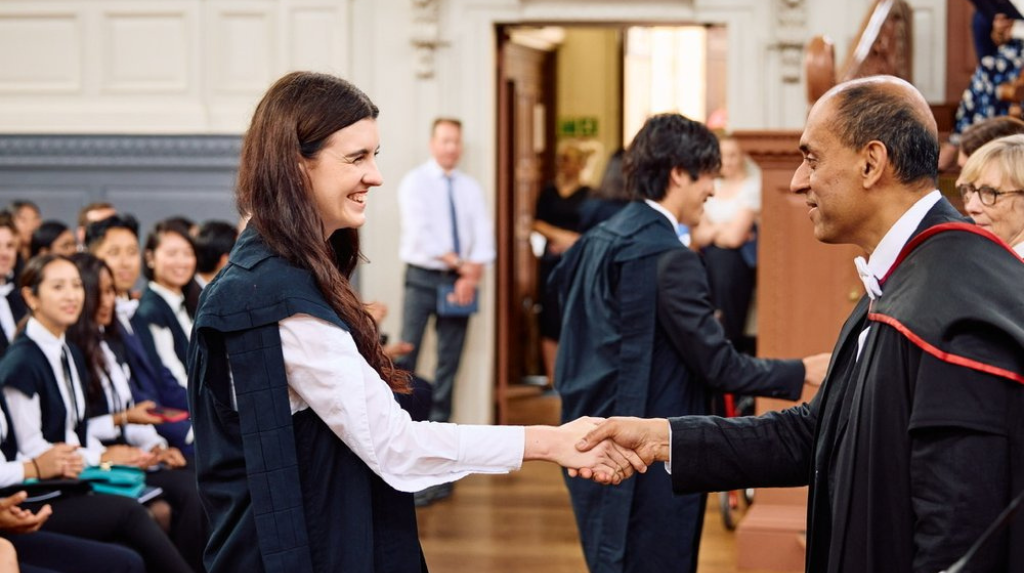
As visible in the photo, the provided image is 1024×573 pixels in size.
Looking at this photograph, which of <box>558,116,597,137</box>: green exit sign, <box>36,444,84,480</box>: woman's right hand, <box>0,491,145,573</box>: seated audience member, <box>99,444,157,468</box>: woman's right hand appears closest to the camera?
<box>0,491,145,573</box>: seated audience member

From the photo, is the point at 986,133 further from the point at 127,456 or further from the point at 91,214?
the point at 91,214

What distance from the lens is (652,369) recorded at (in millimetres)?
3721

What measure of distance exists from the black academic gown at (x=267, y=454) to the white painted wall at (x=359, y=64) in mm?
5962

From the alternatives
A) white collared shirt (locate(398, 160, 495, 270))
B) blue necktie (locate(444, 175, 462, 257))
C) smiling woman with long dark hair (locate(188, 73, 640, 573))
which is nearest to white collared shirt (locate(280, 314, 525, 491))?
smiling woman with long dark hair (locate(188, 73, 640, 573))

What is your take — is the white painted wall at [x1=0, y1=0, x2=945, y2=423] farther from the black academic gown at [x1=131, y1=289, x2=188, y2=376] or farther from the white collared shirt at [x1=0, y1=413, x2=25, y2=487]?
the white collared shirt at [x1=0, y1=413, x2=25, y2=487]

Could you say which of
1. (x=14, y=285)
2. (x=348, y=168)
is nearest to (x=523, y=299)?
(x=14, y=285)

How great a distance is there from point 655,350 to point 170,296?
8.25 ft

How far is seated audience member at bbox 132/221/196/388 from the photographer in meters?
5.39

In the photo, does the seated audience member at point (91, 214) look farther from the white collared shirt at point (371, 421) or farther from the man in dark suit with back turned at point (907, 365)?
the man in dark suit with back turned at point (907, 365)

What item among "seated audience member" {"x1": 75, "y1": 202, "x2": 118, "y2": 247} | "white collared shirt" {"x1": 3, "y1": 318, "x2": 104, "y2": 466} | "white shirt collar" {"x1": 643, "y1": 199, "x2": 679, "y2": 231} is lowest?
"white collared shirt" {"x1": 3, "y1": 318, "x2": 104, "y2": 466}

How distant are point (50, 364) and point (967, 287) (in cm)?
323

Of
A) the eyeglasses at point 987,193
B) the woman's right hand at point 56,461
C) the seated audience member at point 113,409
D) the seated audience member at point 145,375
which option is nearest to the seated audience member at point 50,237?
the seated audience member at point 145,375

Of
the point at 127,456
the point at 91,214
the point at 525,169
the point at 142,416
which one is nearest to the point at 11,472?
the point at 127,456

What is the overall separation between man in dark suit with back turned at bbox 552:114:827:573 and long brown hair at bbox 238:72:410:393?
136 centimetres
